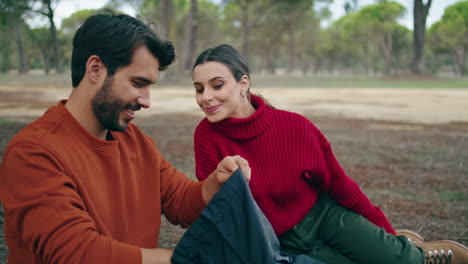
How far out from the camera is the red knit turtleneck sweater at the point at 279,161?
235 cm

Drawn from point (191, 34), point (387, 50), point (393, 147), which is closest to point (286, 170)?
point (393, 147)

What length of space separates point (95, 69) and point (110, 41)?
0.45ft

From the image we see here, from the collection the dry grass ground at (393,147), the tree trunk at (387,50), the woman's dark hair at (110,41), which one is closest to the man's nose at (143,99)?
the woman's dark hair at (110,41)

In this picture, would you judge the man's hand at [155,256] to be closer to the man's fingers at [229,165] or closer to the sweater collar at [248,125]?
the man's fingers at [229,165]

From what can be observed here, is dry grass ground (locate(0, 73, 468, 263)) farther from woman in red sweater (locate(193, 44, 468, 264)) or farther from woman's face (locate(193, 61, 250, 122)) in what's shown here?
woman's face (locate(193, 61, 250, 122))

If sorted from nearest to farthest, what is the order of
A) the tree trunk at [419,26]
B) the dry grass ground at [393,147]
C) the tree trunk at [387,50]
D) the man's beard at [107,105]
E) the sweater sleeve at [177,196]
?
1. the man's beard at [107,105]
2. the sweater sleeve at [177,196]
3. the dry grass ground at [393,147]
4. the tree trunk at [419,26]
5. the tree trunk at [387,50]

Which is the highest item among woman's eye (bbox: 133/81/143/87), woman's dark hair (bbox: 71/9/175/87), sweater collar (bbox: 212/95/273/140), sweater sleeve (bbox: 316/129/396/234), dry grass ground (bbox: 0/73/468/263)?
woman's dark hair (bbox: 71/9/175/87)

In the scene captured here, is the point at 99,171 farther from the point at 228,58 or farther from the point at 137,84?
the point at 228,58

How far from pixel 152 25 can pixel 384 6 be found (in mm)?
61858

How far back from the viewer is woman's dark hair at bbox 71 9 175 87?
67.8 inches

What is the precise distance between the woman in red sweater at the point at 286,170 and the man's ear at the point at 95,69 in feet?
2.49

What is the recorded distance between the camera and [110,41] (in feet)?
5.63

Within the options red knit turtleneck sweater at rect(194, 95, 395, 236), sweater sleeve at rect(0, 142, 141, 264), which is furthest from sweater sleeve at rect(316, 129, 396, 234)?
sweater sleeve at rect(0, 142, 141, 264)

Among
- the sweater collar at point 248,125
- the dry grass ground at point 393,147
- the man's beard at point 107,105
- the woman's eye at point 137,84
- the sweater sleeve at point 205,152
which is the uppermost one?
the woman's eye at point 137,84
